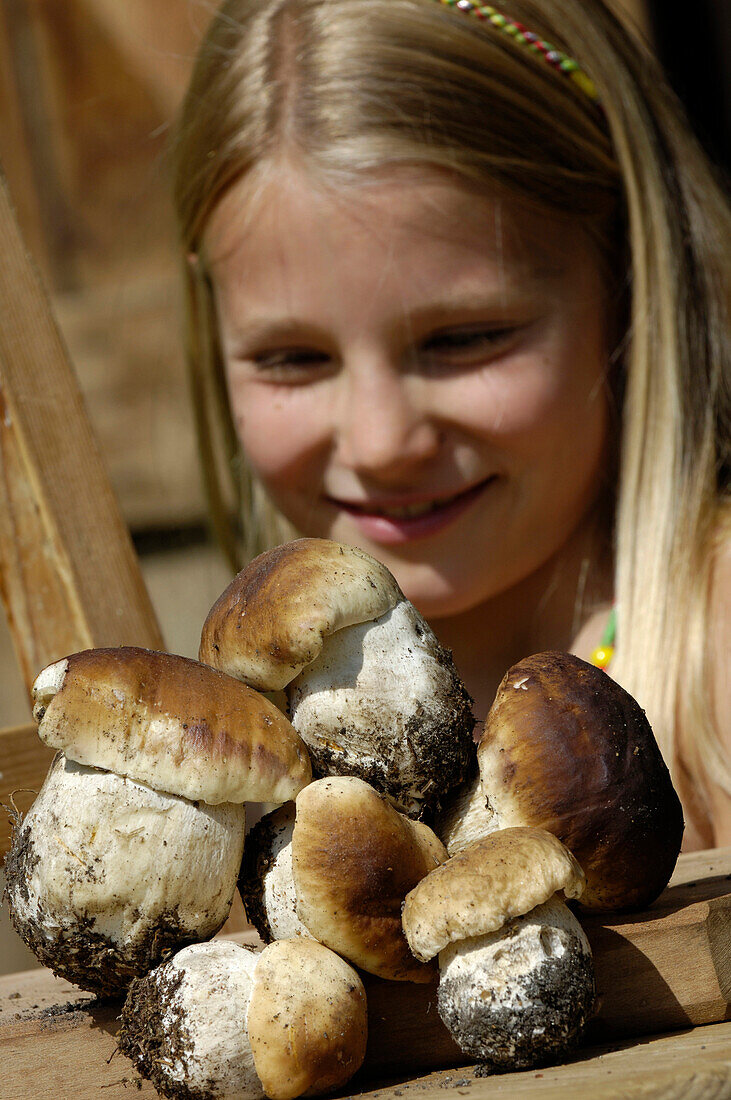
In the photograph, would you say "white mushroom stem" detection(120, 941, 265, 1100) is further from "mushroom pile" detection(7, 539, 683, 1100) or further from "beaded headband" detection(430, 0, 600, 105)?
"beaded headband" detection(430, 0, 600, 105)

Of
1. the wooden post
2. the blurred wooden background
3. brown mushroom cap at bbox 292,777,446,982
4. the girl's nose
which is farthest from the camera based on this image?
the blurred wooden background

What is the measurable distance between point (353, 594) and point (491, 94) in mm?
1362

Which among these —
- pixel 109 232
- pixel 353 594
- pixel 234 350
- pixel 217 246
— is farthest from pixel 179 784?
pixel 109 232

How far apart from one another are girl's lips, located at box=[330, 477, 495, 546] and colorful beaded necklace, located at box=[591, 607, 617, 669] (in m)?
0.36

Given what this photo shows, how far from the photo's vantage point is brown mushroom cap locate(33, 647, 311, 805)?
0.67 meters

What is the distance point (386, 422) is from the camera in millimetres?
1615

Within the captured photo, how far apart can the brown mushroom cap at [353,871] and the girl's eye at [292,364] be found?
3.95ft

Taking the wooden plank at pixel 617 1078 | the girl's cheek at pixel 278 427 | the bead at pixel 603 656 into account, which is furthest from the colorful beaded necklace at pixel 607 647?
the wooden plank at pixel 617 1078

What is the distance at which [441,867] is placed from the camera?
66 centimetres

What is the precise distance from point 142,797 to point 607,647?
134cm

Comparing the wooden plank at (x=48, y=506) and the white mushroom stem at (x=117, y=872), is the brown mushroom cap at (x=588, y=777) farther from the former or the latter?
the wooden plank at (x=48, y=506)

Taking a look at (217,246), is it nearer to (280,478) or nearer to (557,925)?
(280,478)

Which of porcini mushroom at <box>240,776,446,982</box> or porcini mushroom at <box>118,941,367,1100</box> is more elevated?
porcini mushroom at <box>240,776,446,982</box>

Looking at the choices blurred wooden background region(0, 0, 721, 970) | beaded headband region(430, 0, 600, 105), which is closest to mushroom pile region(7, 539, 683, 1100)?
beaded headband region(430, 0, 600, 105)
